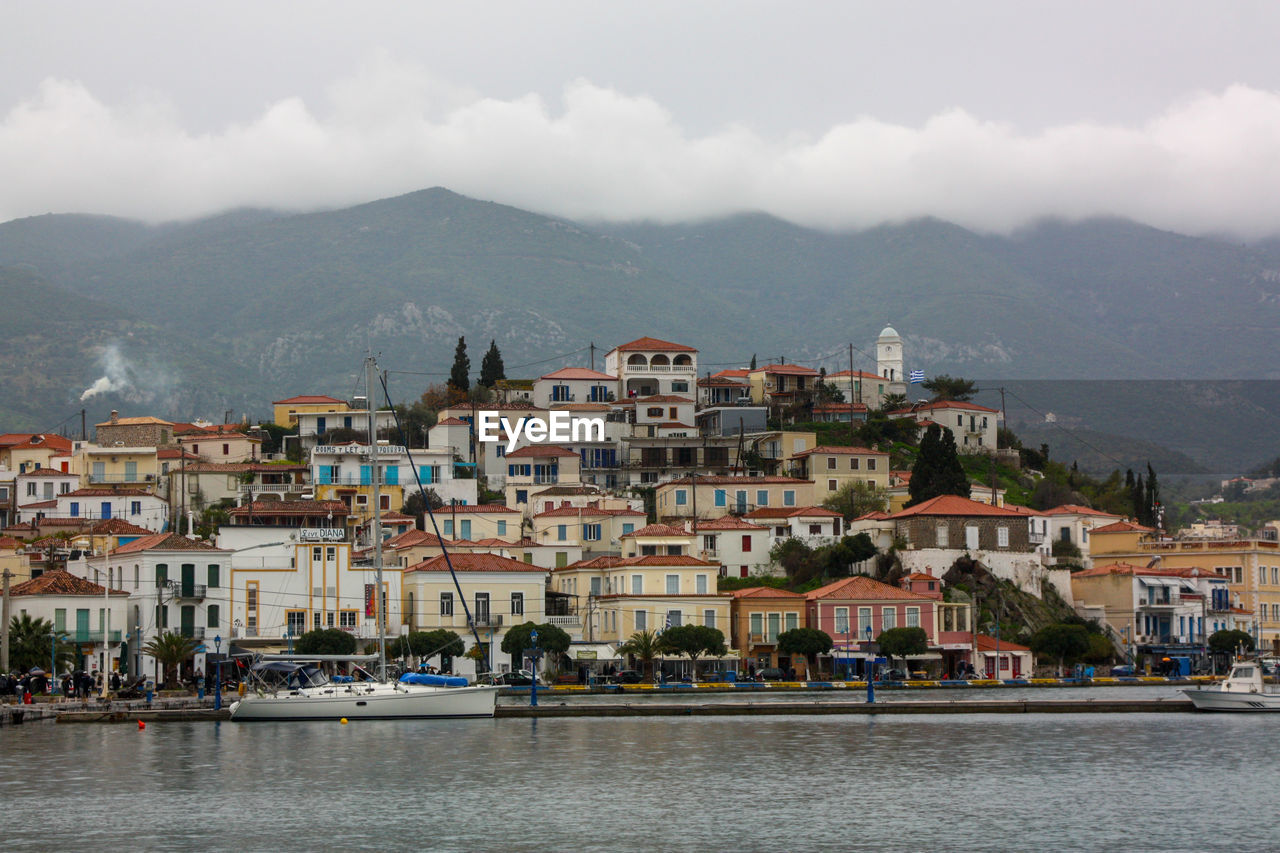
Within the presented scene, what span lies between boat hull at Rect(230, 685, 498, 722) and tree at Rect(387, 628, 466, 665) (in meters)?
16.9

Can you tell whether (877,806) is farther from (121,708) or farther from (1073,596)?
(1073,596)

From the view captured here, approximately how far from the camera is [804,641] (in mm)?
96938

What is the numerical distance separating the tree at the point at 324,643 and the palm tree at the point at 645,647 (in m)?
16.6

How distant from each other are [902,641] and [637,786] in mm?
47391

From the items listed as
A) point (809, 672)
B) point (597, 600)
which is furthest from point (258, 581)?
point (809, 672)

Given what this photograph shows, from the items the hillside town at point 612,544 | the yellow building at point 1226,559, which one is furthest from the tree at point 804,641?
the yellow building at point 1226,559

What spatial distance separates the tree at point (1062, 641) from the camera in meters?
102

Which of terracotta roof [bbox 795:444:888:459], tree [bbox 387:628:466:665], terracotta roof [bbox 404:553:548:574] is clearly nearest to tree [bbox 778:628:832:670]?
terracotta roof [bbox 404:553:548:574]

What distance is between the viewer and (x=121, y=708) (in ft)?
234

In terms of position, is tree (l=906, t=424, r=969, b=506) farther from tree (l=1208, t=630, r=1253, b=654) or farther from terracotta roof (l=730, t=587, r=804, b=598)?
tree (l=1208, t=630, r=1253, b=654)

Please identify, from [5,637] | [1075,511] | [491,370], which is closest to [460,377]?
[491,370]

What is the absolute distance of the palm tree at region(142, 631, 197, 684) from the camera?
81938mm

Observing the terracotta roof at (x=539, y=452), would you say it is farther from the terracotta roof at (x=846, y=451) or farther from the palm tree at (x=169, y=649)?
the palm tree at (x=169, y=649)

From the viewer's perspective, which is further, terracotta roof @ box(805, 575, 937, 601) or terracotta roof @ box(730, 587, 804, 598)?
terracotta roof @ box(730, 587, 804, 598)
